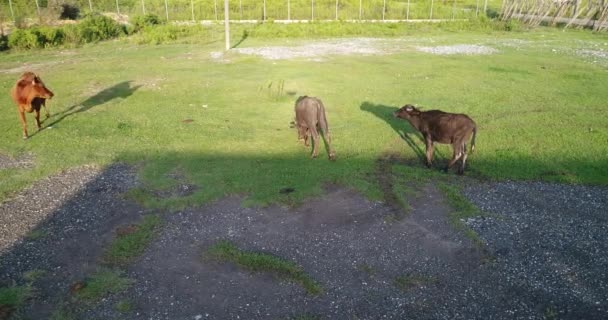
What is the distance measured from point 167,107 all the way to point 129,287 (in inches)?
411

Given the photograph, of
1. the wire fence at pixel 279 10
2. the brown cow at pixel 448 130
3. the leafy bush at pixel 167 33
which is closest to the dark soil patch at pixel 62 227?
the brown cow at pixel 448 130

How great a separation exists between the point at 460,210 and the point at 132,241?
636cm

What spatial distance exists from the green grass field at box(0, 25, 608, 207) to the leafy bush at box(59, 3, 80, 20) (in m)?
12.1

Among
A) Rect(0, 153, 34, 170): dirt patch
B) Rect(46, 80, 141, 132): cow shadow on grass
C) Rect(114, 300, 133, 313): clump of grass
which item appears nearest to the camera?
Rect(114, 300, 133, 313): clump of grass

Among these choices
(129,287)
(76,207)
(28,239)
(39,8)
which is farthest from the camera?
(39,8)

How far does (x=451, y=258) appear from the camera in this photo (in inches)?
320

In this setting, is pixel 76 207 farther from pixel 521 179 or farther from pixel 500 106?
pixel 500 106

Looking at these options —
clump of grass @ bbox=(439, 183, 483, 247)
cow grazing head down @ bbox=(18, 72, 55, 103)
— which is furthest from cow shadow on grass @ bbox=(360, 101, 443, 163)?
cow grazing head down @ bbox=(18, 72, 55, 103)

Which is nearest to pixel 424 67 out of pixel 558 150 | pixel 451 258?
pixel 558 150

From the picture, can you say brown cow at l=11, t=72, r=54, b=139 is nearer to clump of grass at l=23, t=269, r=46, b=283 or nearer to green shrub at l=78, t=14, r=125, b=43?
clump of grass at l=23, t=269, r=46, b=283

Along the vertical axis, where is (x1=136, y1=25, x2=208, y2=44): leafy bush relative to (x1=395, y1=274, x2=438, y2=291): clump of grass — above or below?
above

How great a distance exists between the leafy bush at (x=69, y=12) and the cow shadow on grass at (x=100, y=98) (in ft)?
72.4

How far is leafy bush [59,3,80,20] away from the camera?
37.8 m

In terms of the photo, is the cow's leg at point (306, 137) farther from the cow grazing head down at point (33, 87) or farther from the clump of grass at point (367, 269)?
the cow grazing head down at point (33, 87)
